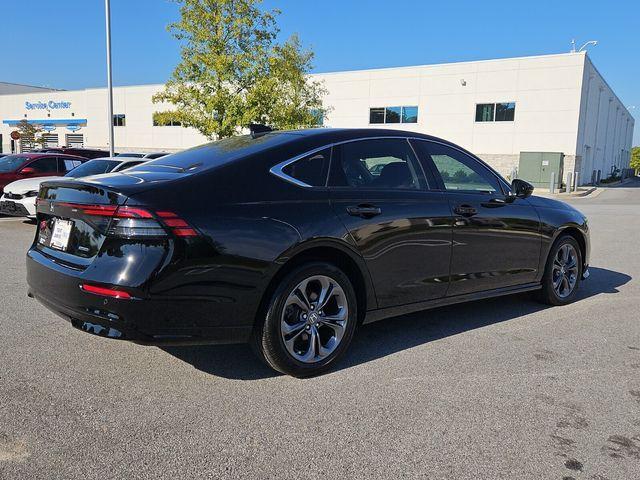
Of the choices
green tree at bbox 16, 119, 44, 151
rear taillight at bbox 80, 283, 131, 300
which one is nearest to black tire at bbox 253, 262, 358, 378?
rear taillight at bbox 80, 283, 131, 300

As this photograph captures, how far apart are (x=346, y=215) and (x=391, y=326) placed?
1.53m

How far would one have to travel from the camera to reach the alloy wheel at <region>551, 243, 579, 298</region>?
575cm

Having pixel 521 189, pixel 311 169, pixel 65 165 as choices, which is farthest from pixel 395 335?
pixel 65 165

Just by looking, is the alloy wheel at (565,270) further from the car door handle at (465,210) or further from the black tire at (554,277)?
the car door handle at (465,210)

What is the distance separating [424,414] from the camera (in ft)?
10.8

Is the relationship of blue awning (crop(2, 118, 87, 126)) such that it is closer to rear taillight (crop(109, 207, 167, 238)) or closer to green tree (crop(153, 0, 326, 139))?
green tree (crop(153, 0, 326, 139))

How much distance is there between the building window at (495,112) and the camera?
116 feet

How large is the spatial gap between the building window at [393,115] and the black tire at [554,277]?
111 feet

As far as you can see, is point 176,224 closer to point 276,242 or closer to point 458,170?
point 276,242

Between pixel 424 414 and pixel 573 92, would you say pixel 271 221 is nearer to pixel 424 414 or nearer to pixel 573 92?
Answer: pixel 424 414

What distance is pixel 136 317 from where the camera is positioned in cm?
313

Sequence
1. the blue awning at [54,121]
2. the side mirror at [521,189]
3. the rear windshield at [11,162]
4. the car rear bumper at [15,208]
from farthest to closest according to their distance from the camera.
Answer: the blue awning at [54,121]
the rear windshield at [11,162]
the car rear bumper at [15,208]
the side mirror at [521,189]

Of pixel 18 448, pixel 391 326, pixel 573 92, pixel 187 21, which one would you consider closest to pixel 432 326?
pixel 391 326

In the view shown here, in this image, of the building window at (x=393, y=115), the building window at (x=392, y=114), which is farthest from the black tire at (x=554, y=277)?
the building window at (x=392, y=114)
